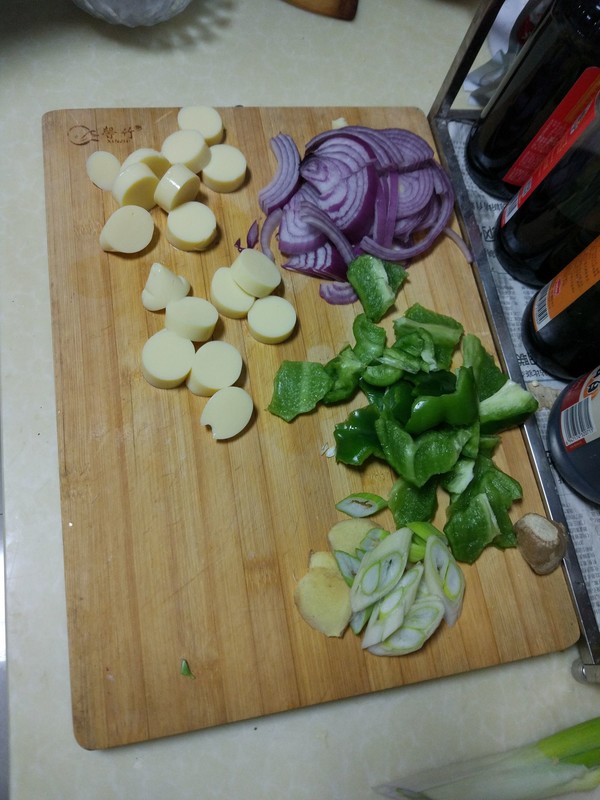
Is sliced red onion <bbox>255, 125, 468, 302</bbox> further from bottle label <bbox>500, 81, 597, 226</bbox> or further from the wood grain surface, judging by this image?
the wood grain surface

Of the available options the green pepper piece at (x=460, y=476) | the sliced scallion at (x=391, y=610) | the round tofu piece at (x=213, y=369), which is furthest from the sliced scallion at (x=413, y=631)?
the round tofu piece at (x=213, y=369)

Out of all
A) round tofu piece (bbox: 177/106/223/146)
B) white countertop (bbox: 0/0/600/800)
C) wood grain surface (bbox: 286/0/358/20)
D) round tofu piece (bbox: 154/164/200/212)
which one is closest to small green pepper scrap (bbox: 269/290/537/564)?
white countertop (bbox: 0/0/600/800)

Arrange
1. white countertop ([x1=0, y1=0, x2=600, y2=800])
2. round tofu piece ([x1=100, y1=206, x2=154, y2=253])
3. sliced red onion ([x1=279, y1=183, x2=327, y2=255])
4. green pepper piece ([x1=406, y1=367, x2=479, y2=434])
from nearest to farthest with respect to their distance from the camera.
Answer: white countertop ([x1=0, y1=0, x2=600, y2=800]) < green pepper piece ([x1=406, y1=367, x2=479, y2=434]) < round tofu piece ([x1=100, y1=206, x2=154, y2=253]) < sliced red onion ([x1=279, y1=183, x2=327, y2=255])

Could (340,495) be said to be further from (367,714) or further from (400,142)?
(400,142)

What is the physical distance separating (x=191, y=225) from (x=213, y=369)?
0.35 meters

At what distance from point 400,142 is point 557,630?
1166mm

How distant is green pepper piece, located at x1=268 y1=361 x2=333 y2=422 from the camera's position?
1286mm

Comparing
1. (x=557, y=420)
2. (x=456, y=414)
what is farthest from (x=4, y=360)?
(x=557, y=420)

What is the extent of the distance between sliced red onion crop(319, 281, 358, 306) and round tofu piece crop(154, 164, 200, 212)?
0.37 m

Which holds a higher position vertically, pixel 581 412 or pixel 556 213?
pixel 556 213

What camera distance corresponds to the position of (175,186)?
1.35m

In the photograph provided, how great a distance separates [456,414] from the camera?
122cm

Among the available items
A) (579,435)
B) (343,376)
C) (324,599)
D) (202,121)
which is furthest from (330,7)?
(324,599)

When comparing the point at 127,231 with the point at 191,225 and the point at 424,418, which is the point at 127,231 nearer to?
the point at 191,225
